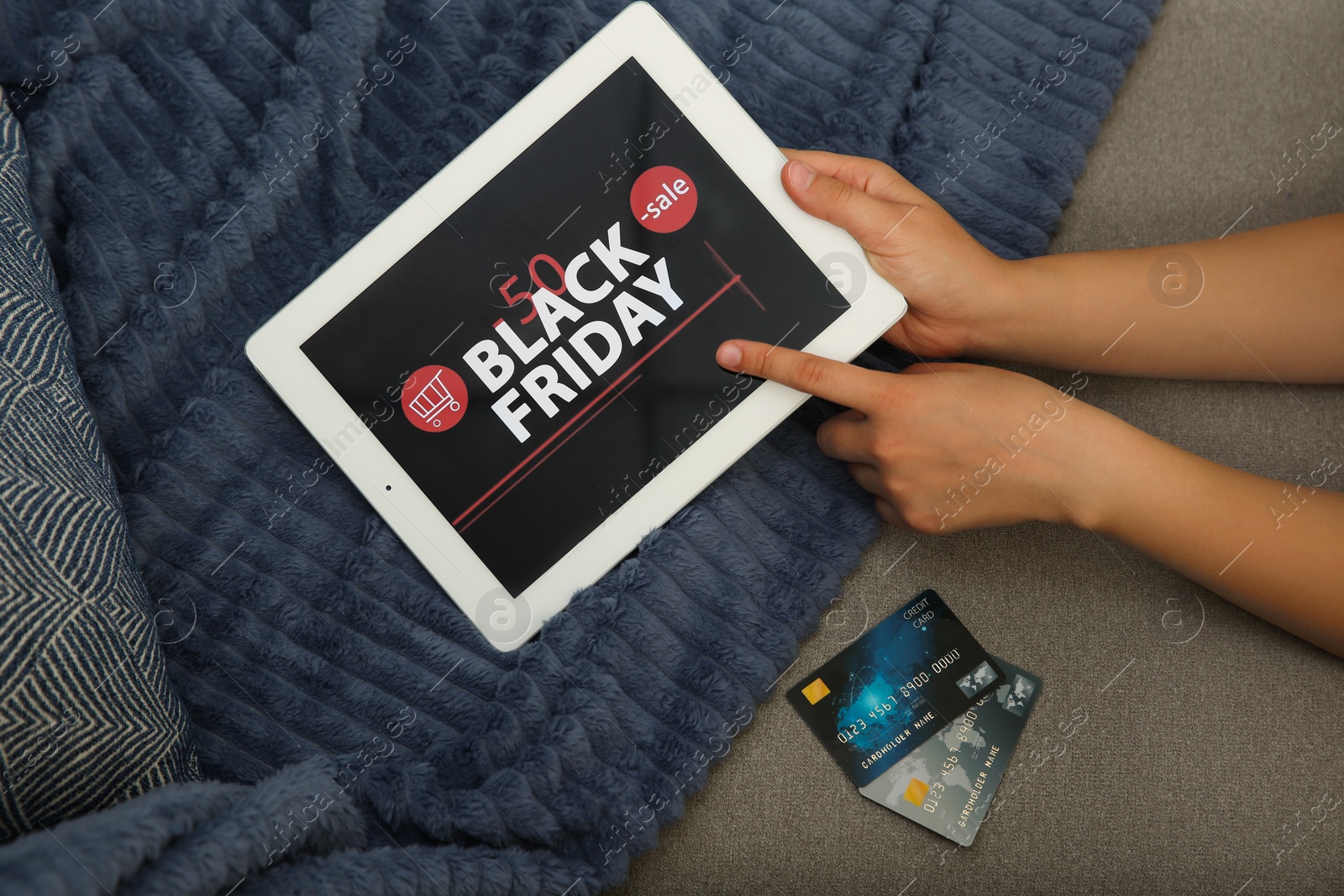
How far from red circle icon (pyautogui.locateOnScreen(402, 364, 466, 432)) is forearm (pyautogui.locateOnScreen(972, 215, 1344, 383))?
47 centimetres

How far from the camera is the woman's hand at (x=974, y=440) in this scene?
0.62 meters

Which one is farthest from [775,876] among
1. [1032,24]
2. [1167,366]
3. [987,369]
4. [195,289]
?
[1032,24]

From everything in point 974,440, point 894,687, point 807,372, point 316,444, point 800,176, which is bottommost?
point 894,687

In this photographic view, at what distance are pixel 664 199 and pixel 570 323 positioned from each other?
0.43 ft

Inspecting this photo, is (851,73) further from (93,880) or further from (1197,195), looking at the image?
(93,880)

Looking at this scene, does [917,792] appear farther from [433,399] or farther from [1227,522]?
[433,399]

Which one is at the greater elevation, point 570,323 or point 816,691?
point 570,323

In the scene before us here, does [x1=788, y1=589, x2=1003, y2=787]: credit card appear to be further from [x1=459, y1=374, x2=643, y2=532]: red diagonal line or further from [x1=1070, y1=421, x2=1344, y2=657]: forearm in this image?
[x1=459, y1=374, x2=643, y2=532]: red diagonal line

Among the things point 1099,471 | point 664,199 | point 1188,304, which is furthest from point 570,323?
point 1188,304

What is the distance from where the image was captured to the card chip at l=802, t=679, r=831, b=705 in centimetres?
65

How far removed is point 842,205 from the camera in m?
0.61

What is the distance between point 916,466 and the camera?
0.64 m

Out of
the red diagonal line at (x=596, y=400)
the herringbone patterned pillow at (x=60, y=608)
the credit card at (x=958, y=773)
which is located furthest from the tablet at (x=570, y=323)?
the credit card at (x=958, y=773)

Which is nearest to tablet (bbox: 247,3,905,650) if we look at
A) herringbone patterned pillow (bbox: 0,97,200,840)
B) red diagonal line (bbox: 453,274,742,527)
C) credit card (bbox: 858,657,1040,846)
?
red diagonal line (bbox: 453,274,742,527)
